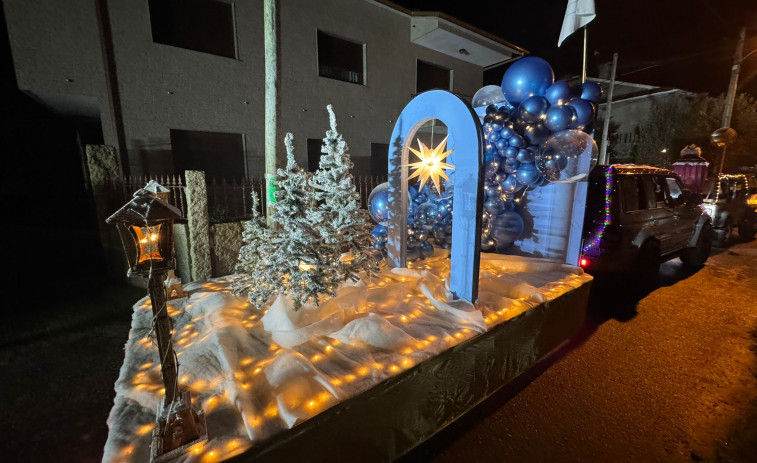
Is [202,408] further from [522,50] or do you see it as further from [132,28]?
[522,50]

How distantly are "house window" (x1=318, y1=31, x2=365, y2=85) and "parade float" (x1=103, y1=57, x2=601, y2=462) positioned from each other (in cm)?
762

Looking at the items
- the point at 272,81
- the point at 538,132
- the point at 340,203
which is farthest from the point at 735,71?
the point at 340,203

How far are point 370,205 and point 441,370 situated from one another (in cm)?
343

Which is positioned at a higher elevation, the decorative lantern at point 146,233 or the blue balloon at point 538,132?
the blue balloon at point 538,132

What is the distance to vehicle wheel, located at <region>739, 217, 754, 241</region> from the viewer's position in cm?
1001

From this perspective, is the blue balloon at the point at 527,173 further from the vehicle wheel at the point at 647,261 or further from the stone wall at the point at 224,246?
the stone wall at the point at 224,246

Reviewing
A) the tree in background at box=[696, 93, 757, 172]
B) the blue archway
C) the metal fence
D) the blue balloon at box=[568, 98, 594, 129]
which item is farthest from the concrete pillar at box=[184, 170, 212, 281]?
the tree in background at box=[696, 93, 757, 172]

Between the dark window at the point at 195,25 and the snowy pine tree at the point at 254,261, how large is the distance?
24.7 feet

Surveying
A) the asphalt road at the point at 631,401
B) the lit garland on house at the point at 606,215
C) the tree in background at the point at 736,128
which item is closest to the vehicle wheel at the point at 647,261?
the asphalt road at the point at 631,401

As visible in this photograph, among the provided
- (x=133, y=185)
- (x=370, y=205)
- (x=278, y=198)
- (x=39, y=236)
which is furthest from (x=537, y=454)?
(x=39, y=236)

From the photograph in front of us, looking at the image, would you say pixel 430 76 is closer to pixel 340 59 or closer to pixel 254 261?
pixel 340 59

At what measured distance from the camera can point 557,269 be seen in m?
4.31

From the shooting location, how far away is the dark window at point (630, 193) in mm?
4915

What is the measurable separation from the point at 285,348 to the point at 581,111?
15.0 ft
